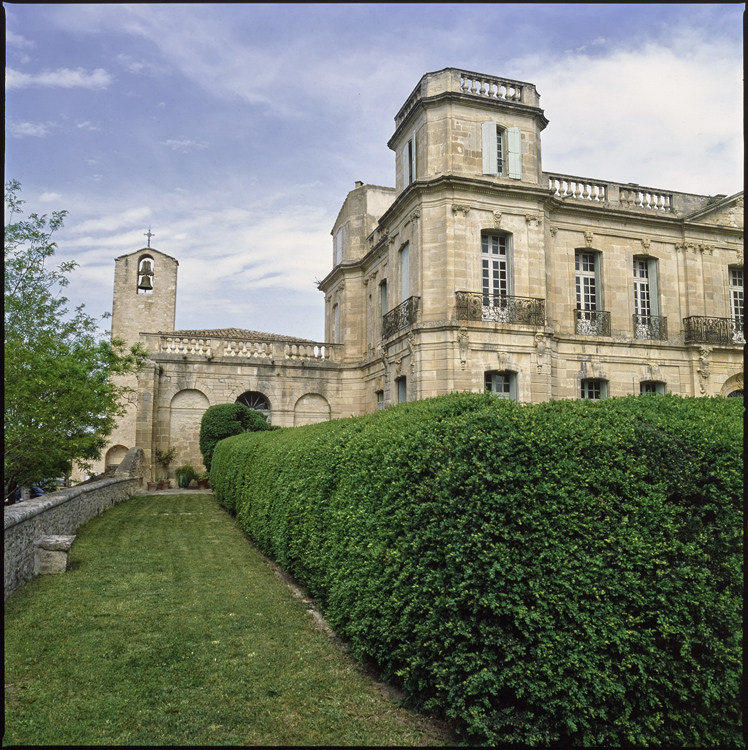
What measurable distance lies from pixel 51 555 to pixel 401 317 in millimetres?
12426

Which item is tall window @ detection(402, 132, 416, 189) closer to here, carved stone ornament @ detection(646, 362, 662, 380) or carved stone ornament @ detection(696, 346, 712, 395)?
carved stone ornament @ detection(646, 362, 662, 380)

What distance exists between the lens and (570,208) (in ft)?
64.5

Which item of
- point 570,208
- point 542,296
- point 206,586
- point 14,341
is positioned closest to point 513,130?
point 570,208

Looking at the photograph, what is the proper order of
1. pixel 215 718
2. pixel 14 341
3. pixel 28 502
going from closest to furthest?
pixel 215 718
pixel 28 502
pixel 14 341

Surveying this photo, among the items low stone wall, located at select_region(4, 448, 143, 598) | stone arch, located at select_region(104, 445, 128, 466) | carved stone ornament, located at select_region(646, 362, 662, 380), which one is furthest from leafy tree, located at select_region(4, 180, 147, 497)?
stone arch, located at select_region(104, 445, 128, 466)

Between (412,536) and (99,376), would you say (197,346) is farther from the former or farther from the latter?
(412,536)

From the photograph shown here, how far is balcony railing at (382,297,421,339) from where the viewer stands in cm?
1766

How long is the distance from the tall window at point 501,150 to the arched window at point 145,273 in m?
20.1

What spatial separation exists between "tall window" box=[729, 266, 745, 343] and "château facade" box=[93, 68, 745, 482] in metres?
0.07

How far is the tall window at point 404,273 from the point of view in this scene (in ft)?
62.2

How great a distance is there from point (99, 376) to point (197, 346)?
9119mm

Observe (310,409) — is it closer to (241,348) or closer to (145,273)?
(241,348)

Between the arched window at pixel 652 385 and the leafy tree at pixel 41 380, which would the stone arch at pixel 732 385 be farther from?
the leafy tree at pixel 41 380

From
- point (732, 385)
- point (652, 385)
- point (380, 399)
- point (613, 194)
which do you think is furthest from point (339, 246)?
point (732, 385)
